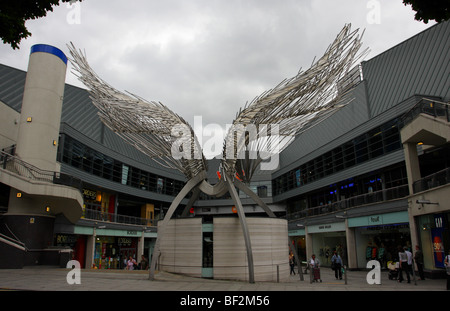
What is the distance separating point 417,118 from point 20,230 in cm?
2157

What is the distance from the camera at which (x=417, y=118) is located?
1720cm

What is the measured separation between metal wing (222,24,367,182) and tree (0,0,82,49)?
745 centimetres

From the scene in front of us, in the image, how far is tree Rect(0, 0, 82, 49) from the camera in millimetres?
8078

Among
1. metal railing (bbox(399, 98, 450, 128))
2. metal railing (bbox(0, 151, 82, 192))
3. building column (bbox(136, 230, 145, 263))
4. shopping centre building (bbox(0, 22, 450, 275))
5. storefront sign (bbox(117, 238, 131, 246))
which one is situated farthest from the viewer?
building column (bbox(136, 230, 145, 263))

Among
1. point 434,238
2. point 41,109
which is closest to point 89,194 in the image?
point 41,109

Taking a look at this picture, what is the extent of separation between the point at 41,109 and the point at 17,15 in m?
12.7

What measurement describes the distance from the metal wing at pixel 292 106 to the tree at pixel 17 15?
7.45 m

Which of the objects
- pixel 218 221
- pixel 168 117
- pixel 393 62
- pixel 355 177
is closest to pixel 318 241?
pixel 355 177

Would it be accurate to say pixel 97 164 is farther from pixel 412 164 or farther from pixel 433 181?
pixel 433 181

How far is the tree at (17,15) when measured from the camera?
808cm

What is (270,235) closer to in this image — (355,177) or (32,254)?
(32,254)

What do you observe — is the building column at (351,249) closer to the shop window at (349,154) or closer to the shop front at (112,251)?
the shop window at (349,154)

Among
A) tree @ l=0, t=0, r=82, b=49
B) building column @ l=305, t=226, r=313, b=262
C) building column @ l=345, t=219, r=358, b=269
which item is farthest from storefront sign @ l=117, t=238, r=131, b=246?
tree @ l=0, t=0, r=82, b=49

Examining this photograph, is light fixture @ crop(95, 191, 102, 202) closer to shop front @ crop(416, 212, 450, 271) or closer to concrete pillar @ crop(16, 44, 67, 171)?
concrete pillar @ crop(16, 44, 67, 171)
